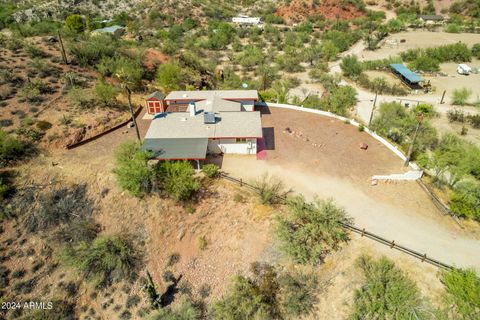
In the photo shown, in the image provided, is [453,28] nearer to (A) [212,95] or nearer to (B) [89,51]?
(A) [212,95]

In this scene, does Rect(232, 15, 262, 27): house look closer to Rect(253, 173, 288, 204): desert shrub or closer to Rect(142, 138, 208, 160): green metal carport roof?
Rect(142, 138, 208, 160): green metal carport roof

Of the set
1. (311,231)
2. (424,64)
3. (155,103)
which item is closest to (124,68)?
(155,103)

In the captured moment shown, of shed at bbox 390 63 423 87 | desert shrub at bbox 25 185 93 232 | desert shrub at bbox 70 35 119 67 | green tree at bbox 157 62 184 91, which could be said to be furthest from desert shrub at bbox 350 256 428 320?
desert shrub at bbox 70 35 119 67

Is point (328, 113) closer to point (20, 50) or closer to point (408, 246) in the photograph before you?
point (408, 246)

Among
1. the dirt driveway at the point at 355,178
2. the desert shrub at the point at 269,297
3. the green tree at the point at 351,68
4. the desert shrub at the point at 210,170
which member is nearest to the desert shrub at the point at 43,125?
the desert shrub at the point at 210,170

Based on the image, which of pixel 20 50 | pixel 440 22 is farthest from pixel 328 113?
pixel 440 22

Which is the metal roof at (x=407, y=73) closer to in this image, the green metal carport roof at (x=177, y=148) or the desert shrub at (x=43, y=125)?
the green metal carport roof at (x=177, y=148)

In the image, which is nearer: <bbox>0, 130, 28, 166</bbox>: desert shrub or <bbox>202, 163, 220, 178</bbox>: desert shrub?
<bbox>202, 163, 220, 178</bbox>: desert shrub
